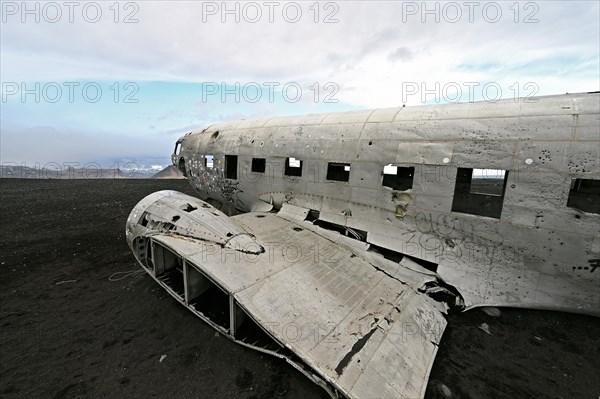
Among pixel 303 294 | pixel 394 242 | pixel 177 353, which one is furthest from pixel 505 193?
pixel 177 353

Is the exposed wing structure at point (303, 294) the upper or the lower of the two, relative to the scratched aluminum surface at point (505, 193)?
lower

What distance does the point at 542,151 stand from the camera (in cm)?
511

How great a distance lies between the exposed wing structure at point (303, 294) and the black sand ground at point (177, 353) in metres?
0.52

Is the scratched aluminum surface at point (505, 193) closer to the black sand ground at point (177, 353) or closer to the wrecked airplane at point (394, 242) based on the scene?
the wrecked airplane at point (394, 242)

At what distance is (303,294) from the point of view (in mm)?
5039

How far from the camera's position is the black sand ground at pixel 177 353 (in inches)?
177

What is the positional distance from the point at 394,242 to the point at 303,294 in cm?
313

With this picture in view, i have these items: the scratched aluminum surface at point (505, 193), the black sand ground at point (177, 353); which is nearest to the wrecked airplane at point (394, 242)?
the scratched aluminum surface at point (505, 193)

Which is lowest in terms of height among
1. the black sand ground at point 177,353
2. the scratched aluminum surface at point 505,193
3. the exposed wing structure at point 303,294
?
the black sand ground at point 177,353

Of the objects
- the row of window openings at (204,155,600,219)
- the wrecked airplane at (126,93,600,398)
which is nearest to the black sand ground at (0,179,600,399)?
the wrecked airplane at (126,93,600,398)

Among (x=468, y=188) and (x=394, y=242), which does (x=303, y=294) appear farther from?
(x=468, y=188)

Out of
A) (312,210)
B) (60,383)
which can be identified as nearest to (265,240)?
(312,210)

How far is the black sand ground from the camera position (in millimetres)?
4504

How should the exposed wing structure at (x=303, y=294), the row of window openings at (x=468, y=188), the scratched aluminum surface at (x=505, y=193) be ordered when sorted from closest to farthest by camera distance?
the exposed wing structure at (x=303, y=294)
the scratched aluminum surface at (x=505, y=193)
the row of window openings at (x=468, y=188)
